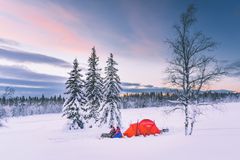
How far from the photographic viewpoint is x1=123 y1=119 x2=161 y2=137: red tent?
1001 inches

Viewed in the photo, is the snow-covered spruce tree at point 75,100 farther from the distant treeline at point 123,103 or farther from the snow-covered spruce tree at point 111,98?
the distant treeline at point 123,103

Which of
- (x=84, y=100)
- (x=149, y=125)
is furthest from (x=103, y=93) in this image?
(x=149, y=125)

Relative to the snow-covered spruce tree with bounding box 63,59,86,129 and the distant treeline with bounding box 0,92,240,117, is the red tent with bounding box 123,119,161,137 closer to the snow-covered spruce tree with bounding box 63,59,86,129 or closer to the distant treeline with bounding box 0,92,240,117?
the snow-covered spruce tree with bounding box 63,59,86,129

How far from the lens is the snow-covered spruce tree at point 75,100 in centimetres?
3581

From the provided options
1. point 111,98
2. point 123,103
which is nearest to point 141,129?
point 111,98

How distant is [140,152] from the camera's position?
39.8 feet

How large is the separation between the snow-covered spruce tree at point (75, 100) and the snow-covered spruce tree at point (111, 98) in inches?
129

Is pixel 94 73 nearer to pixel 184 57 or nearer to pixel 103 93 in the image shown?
pixel 103 93

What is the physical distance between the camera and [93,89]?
39.3 metres

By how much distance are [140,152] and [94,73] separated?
2888cm

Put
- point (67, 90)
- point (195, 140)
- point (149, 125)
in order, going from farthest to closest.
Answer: point (67, 90) < point (149, 125) < point (195, 140)

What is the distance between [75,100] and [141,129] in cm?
1395

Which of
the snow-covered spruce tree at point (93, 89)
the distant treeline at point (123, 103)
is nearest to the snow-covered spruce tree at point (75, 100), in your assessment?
the snow-covered spruce tree at point (93, 89)

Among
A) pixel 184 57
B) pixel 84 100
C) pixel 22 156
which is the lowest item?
pixel 22 156
